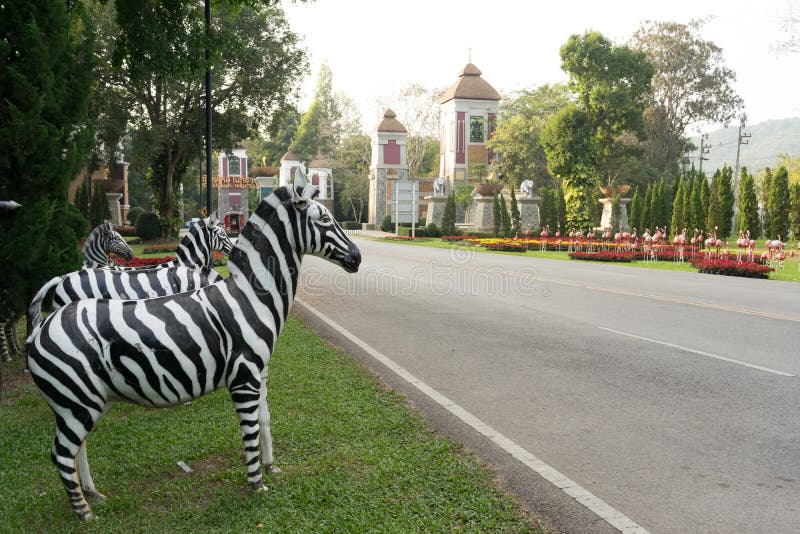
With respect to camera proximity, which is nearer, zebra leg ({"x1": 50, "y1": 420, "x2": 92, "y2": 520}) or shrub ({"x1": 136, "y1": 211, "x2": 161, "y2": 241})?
zebra leg ({"x1": 50, "y1": 420, "x2": 92, "y2": 520})

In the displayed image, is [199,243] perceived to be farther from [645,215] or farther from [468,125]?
[468,125]

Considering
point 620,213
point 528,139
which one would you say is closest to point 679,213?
point 620,213

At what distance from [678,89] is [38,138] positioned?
66368 mm

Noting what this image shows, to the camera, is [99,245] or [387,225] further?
[387,225]

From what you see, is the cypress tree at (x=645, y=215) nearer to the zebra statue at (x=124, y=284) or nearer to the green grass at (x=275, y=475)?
the green grass at (x=275, y=475)

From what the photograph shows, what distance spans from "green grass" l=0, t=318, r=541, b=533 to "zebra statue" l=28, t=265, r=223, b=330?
121 cm

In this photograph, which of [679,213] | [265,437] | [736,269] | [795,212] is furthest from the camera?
[679,213]

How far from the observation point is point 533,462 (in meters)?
4.88

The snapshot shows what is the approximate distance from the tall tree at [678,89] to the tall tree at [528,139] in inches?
366

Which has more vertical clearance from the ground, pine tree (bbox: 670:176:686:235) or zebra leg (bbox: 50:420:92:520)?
pine tree (bbox: 670:176:686:235)

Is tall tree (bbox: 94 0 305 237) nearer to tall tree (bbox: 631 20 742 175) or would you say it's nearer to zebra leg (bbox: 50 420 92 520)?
zebra leg (bbox: 50 420 92 520)

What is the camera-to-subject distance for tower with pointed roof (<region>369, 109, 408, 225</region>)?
69375 mm

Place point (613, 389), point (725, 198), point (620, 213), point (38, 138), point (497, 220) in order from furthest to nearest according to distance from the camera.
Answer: point (620, 213) < point (497, 220) < point (725, 198) < point (38, 138) < point (613, 389)

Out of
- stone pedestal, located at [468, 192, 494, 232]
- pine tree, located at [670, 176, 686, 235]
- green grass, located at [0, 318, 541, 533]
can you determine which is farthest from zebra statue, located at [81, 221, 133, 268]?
stone pedestal, located at [468, 192, 494, 232]
